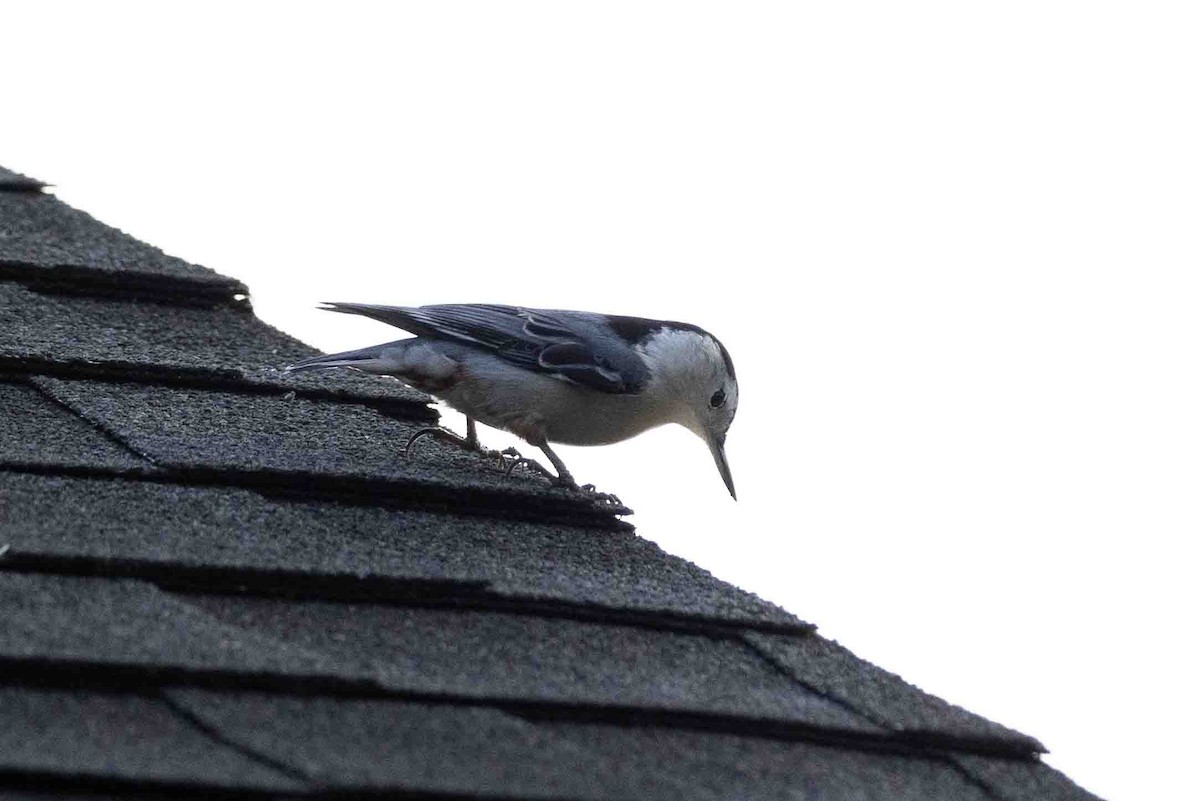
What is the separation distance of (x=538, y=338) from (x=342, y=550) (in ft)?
6.20

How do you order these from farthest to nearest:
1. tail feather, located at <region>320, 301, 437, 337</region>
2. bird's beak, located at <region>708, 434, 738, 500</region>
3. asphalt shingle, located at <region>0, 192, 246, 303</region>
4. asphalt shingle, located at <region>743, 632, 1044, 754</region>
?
bird's beak, located at <region>708, 434, 738, 500</region>
tail feather, located at <region>320, 301, 437, 337</region>
asphalt shingle, located at <region>0, 192, 246, 303</region>
asphalt shingle, located at <region>743, 632, 1044, 754</region>

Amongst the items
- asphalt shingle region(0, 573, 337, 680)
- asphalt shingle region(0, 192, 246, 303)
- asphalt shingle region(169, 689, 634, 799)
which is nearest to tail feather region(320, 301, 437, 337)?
asphalt shingle region(0, 192, 246, 303)

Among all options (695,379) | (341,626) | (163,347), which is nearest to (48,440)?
(163,347)

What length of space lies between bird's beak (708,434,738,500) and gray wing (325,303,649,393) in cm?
51

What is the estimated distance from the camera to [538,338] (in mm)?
4992

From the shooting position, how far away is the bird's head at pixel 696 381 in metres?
5.15

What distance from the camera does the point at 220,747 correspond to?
7.11 feet

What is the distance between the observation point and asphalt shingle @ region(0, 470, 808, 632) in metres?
2.89

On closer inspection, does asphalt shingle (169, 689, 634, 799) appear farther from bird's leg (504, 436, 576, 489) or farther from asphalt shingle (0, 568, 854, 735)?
bird's leg (504, 436, 576, 489)

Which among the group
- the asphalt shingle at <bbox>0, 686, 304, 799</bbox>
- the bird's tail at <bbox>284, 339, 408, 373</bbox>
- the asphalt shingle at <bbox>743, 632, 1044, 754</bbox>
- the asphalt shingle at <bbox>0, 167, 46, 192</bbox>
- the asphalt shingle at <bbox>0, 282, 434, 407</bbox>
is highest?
the asphalt shingle at <bbox>0, 167, 46, 192</bbox>

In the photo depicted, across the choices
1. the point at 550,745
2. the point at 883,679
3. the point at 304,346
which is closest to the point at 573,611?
the point at 883,679

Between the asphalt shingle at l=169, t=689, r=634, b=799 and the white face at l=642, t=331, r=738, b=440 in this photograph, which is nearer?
the asphalt shingle at l=169, t=689, r=634, b=799

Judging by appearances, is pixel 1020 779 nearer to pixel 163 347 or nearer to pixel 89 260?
pixel 163 347

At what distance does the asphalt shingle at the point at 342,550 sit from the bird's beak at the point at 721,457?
1.76 meters
